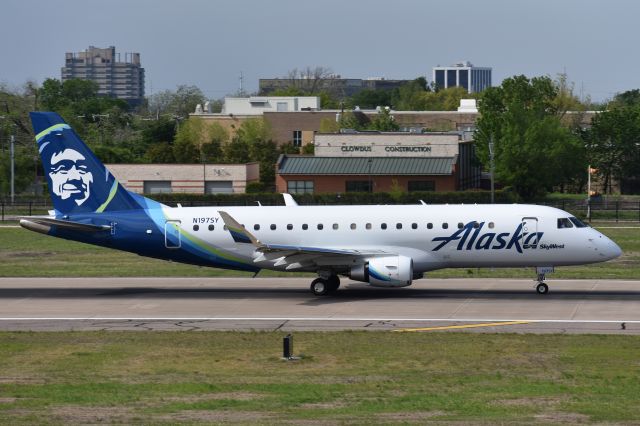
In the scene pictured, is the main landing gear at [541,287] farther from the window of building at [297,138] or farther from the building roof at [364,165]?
the window of building at [297,138]

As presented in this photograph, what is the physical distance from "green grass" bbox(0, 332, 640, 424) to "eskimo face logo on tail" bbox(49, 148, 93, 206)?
31.4 feet

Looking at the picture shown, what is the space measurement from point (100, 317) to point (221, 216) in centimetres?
585

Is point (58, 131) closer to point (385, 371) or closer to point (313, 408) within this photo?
point (385, 371)

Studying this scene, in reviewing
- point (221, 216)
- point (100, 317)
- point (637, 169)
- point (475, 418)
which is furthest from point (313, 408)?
point (637, 169)

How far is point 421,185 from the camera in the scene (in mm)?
91812

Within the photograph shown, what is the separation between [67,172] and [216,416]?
837 inches

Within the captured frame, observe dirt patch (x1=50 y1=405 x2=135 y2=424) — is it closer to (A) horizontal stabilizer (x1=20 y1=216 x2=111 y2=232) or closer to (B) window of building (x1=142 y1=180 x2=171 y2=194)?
(A) horizontal stabilizer (x1=20 y1=216 x2=111 y2=232)

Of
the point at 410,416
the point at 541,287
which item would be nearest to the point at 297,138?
the point at 541,287

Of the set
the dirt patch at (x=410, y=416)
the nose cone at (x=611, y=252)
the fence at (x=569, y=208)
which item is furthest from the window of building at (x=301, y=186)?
the dirt patch at (x=410, y=416)

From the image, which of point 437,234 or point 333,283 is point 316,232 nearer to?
point 333,283

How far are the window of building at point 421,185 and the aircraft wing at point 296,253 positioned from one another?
52.9 m

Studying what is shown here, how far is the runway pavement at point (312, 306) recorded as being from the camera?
32.9 metres

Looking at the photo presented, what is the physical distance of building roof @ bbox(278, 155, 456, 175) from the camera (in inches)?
3622

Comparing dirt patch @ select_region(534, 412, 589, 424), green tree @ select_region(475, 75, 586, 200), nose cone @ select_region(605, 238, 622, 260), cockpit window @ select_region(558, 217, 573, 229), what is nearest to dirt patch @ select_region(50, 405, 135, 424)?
dirt patch @ select_region(534, 412, 589, 424)
